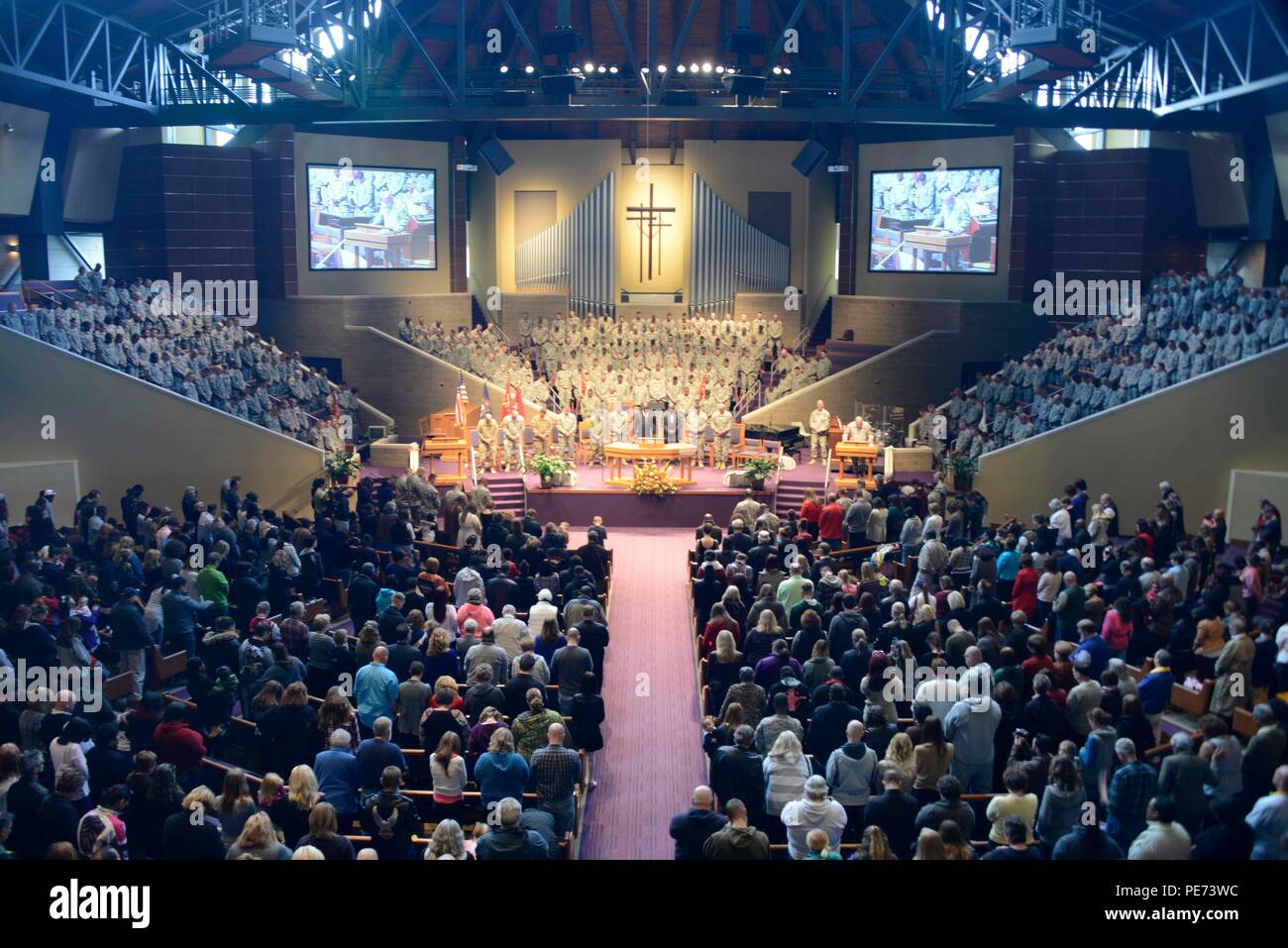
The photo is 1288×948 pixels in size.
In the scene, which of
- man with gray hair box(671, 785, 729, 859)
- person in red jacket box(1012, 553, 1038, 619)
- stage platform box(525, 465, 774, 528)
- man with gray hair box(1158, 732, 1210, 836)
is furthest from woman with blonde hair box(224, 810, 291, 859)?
stage platform box(525, 465, 774, 528)

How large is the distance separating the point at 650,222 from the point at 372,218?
6.32 metres

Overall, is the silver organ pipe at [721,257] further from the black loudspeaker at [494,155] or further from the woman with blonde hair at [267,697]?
the woman with blonde hair at [267,697]

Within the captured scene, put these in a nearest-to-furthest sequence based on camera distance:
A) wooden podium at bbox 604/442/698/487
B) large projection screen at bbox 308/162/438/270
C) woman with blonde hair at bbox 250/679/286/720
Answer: woman with blonde hair at bbox 250/679/286/720, wooden podium at bbox 604/442/698/487, large projection screen at bbox 308/162/438/270

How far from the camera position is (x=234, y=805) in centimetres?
729

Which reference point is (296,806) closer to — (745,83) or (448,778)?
(448,778)

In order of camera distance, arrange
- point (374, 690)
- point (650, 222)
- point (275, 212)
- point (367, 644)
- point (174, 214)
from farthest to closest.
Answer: point (650, 222)
point (275, 212)
point (174, 214)
point (367, 644)
point (374, 690)

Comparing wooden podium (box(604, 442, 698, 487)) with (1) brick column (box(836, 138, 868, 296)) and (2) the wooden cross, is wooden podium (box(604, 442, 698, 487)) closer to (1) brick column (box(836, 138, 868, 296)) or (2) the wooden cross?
(1) brick column (box(836, 138, 868, 296))

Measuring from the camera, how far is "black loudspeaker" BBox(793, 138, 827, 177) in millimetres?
25094

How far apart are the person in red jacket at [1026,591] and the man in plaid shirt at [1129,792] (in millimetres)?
4608

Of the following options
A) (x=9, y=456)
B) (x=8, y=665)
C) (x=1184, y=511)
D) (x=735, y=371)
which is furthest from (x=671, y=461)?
(x=8, y=665)

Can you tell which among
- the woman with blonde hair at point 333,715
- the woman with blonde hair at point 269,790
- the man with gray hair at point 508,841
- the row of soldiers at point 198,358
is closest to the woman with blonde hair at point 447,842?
the man with gray hair at point 508,841

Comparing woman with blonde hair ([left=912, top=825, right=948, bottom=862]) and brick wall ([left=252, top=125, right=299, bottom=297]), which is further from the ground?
brick wall ([left=252, top=125, right=299, bottom=297])

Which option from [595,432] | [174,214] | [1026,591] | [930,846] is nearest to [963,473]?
[595,432]

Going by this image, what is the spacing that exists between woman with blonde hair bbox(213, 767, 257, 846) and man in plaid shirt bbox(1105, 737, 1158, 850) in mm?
5157
